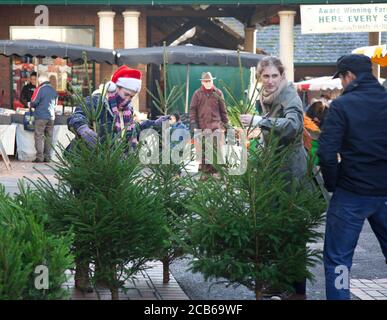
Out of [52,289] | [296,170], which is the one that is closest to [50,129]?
[296,170]

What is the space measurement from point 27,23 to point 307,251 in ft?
74.0

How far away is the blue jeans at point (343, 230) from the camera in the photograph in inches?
210

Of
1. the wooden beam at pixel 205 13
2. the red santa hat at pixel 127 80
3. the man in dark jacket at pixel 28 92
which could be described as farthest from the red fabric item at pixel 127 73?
the wooden beam at pixel 205 13

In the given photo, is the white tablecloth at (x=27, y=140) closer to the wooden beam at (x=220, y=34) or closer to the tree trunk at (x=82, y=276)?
the tree trunk at (x=82, y=276)

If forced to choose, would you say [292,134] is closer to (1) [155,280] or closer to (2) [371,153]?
(2) [371,153]

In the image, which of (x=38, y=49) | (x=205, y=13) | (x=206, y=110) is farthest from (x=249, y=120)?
(x=205, y=13)

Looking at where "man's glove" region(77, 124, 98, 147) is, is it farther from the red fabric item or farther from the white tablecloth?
the white tablecloth

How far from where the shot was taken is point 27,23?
87.0 ft

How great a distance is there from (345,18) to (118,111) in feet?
50.1

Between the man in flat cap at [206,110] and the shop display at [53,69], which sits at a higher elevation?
the shop display at [53,69]

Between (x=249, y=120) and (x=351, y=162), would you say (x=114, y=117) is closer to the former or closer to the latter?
(x=249, y=120)

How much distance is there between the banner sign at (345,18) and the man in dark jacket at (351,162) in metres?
15.7

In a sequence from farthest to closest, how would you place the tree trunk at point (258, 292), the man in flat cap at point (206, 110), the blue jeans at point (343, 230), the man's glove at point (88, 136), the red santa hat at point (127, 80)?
the man in flat cap at point (206, 110) → the red santa hat at point (127, 80) → the man's glove at point (88, 136) → the tree trunk at point (258, 292) → the blue jeans at point (343, 230)

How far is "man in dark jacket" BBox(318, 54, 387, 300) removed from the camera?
5.21 meters
